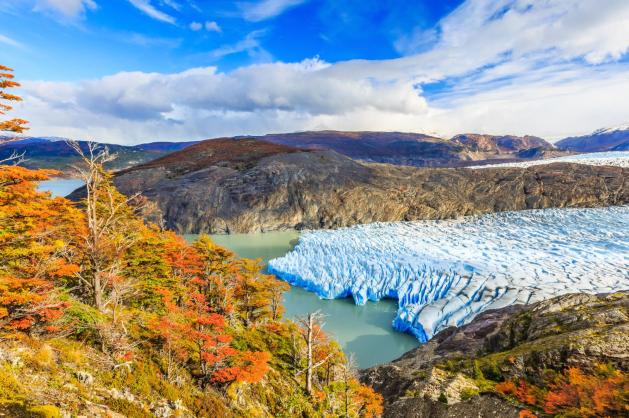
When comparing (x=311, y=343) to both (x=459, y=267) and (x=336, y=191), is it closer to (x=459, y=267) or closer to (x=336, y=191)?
(x=459, y=267)

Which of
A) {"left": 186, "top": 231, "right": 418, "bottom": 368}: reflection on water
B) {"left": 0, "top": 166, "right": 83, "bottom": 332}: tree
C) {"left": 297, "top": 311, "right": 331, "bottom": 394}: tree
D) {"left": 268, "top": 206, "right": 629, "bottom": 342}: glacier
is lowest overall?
{"left": 186, "top": 231, "right": 418, "bottom": 368}: reflection on water

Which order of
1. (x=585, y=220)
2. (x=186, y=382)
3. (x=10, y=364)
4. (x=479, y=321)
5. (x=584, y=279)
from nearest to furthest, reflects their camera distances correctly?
1. (x=10, y=364)
2. (x=186, y=382)
3. (x=479, y=321)
4. (x=584, y=279)
5. (x=585, y=220)

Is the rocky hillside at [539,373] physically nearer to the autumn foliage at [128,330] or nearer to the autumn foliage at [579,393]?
the autumn foliage at [579,393]

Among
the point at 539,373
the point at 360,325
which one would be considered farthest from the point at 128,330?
the point at 360,325

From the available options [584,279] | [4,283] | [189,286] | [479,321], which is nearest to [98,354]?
[4,283]

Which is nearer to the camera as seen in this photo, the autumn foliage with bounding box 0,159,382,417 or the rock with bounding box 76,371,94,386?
the rock with bounding box 76,371,94,386

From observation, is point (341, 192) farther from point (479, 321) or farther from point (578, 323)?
point (578, 323)

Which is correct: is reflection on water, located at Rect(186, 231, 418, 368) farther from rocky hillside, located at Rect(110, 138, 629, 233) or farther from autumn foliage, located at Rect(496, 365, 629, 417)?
rocky hillside, located at Rect(110, 138, 629, 233)

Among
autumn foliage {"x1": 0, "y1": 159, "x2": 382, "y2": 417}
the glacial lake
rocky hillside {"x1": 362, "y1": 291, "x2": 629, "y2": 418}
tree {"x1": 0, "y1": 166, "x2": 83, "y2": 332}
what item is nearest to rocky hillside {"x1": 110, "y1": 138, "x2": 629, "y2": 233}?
the glacial lake
